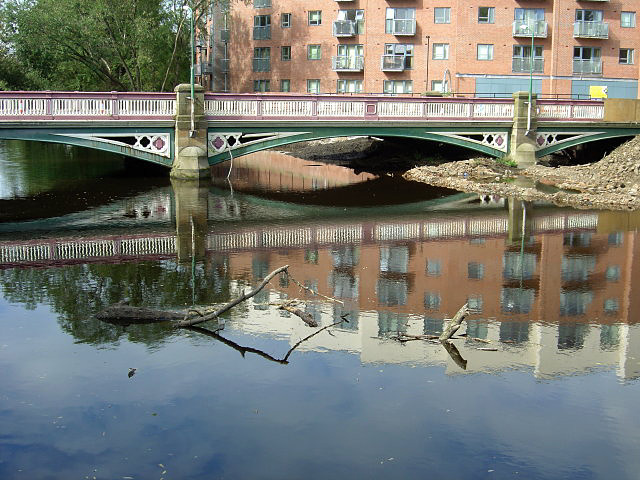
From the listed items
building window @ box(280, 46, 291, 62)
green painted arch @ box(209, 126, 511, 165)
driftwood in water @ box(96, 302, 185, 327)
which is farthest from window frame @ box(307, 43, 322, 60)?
driftwood in water @ box(96, 302, 185, 327)

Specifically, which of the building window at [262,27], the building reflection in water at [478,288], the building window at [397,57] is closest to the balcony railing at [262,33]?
the building window at [262,27]

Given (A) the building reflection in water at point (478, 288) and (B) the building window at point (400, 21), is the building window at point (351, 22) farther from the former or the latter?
(A) the building reflection in water at point (478, 288)

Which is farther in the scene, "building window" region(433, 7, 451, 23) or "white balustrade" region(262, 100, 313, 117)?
"building window" region(433, 7, 451, 23)

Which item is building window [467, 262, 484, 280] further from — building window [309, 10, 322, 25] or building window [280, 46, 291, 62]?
building window [280, 46, 291, 62]

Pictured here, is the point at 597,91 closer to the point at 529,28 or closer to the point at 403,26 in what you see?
the point at 529,28

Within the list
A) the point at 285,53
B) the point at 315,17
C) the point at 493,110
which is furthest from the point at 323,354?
the point at 285,53

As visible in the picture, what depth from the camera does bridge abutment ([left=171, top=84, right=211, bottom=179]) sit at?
3812cm

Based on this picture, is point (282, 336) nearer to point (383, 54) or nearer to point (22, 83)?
point (383, 54)

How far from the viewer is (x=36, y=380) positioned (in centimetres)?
1412

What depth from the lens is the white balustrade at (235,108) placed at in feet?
129

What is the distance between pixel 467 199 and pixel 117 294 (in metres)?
20.9

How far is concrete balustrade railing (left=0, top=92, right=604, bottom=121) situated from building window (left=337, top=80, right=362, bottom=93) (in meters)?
24.2

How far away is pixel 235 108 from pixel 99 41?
1858cm

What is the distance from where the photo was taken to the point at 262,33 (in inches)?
2788
